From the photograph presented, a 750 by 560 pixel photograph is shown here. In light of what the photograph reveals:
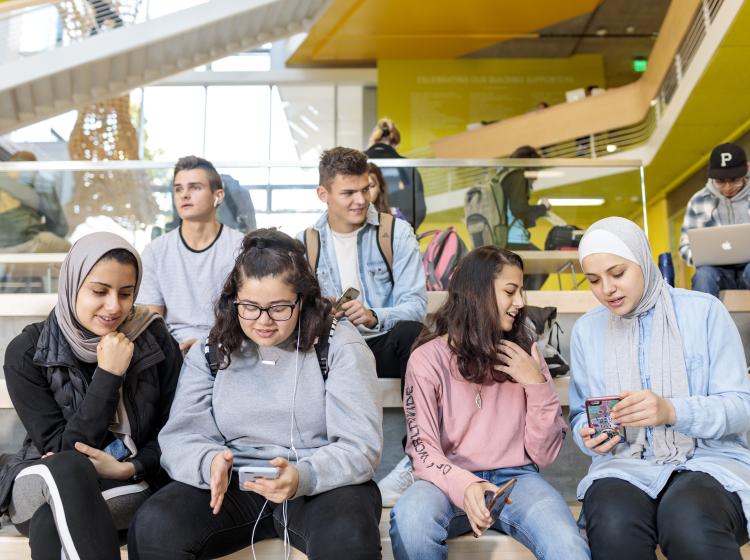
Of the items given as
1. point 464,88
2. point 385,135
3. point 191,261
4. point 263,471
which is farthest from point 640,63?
point 263,471

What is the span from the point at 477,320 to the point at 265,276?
28.0 inches

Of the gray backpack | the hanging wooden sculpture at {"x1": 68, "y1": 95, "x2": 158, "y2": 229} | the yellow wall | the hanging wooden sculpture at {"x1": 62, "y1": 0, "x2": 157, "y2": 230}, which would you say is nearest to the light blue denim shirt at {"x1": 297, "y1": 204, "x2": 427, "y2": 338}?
the gray backpack

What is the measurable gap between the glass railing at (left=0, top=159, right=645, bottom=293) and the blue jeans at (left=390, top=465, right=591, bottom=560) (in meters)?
3.11

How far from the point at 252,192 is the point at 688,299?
11.8ft

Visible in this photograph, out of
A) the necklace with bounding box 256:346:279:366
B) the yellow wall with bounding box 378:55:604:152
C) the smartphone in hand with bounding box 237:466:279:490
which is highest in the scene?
the yellow wall with bounding box 378:55:604:152

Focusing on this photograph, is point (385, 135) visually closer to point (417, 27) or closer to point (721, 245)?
point (721, 245)

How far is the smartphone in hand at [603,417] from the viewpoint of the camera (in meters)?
2.34

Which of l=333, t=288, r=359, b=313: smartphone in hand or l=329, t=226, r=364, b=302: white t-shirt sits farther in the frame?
l=329, t=226, r=364, b=302: white t-shirt

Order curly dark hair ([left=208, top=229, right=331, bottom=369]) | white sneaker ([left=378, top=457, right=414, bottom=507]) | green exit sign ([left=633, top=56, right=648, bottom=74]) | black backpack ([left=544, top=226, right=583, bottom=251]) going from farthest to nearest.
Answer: green exit sign ([left=633, top=56, right=648, bottom=74]) → black backpack ([left=544, top=226, right=583, bottom=251]) → white sneaker ([left=378, top=457, right=414, bottom=507]) → curly dark hair ([left=208, top=229, right=331, bottom=369])

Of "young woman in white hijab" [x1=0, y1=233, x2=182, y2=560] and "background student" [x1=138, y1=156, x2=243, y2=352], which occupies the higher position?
"background student" [x1=138, y1=156, x2=243, y2=352]

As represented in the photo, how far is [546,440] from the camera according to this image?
252 centimetres

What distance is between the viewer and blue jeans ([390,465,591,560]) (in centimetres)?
222

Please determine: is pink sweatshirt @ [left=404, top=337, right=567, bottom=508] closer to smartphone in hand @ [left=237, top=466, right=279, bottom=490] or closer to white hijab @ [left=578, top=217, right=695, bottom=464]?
white hijab @ [left=578, top=217, right=695, bottom=464]

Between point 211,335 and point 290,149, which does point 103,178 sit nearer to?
point 211,335
